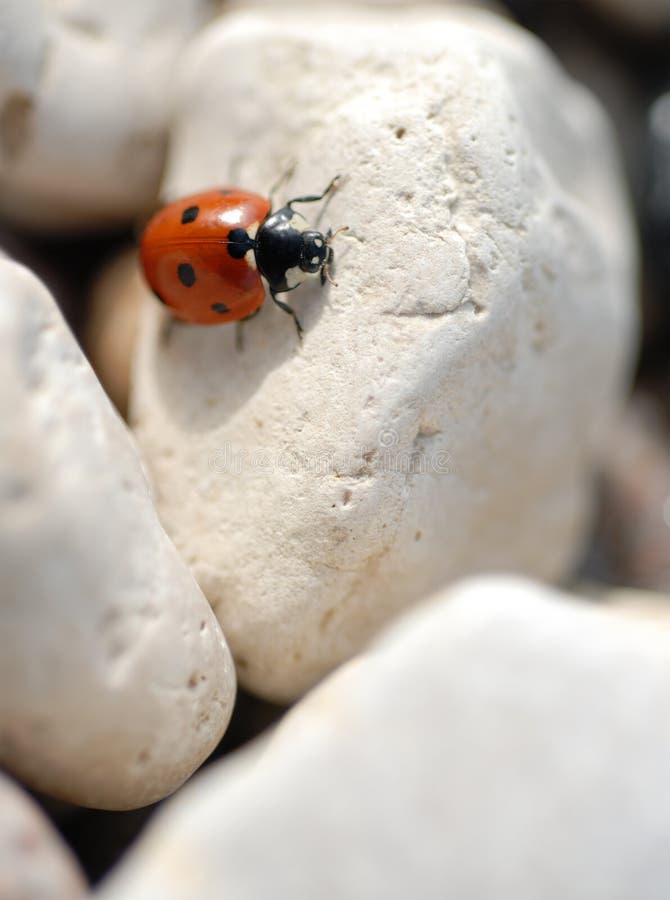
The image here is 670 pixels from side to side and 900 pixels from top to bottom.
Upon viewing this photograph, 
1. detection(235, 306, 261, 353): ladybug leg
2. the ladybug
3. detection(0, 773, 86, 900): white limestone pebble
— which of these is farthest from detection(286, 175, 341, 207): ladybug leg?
detection(0, 773, 86, 900): white limestone pebble

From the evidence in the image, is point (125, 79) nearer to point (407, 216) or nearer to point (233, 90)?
point (233, 90)

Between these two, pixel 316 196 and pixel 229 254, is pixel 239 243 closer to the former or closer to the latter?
pixel 229 254

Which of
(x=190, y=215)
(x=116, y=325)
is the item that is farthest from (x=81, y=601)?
(x=116, y=325)

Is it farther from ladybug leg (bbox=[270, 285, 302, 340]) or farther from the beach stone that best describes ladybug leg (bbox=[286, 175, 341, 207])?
the beach stone

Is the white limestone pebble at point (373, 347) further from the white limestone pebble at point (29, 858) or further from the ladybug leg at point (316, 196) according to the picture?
the white limestone pebble at point (29, 858)

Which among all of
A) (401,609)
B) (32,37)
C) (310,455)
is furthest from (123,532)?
(32,37)
